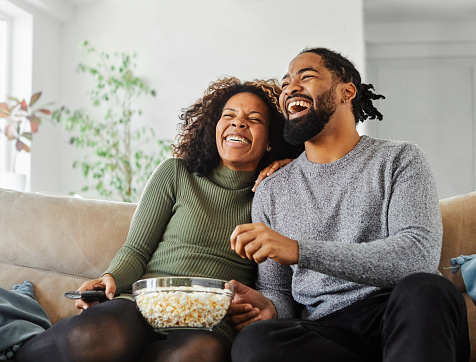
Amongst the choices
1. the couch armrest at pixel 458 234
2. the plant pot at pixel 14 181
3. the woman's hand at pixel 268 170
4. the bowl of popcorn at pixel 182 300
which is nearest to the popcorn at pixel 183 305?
the bowl of popcorn at pixel 182 300

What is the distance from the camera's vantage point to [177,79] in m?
5.24

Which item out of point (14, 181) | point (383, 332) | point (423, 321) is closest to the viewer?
point (423, 321)

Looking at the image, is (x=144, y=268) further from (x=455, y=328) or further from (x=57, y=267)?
(x=455, y=328)

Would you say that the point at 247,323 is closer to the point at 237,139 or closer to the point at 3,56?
the point at 237,139

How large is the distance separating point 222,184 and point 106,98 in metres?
3.28

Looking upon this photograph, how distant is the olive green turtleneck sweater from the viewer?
1.82m

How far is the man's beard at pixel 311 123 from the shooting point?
6.05ft

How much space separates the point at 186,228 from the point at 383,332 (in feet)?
2.41

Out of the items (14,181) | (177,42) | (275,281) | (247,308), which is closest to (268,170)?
(275,281)

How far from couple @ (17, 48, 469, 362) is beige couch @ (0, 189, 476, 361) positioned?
0.25 metres

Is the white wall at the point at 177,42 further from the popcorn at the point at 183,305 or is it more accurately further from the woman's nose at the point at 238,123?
the popcorn at the point at 183,305

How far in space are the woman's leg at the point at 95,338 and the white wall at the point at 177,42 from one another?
12.2 feet

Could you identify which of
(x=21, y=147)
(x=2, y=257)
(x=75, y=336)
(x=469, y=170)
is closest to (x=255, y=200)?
(x=75, y=336)

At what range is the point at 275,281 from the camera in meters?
1.80
